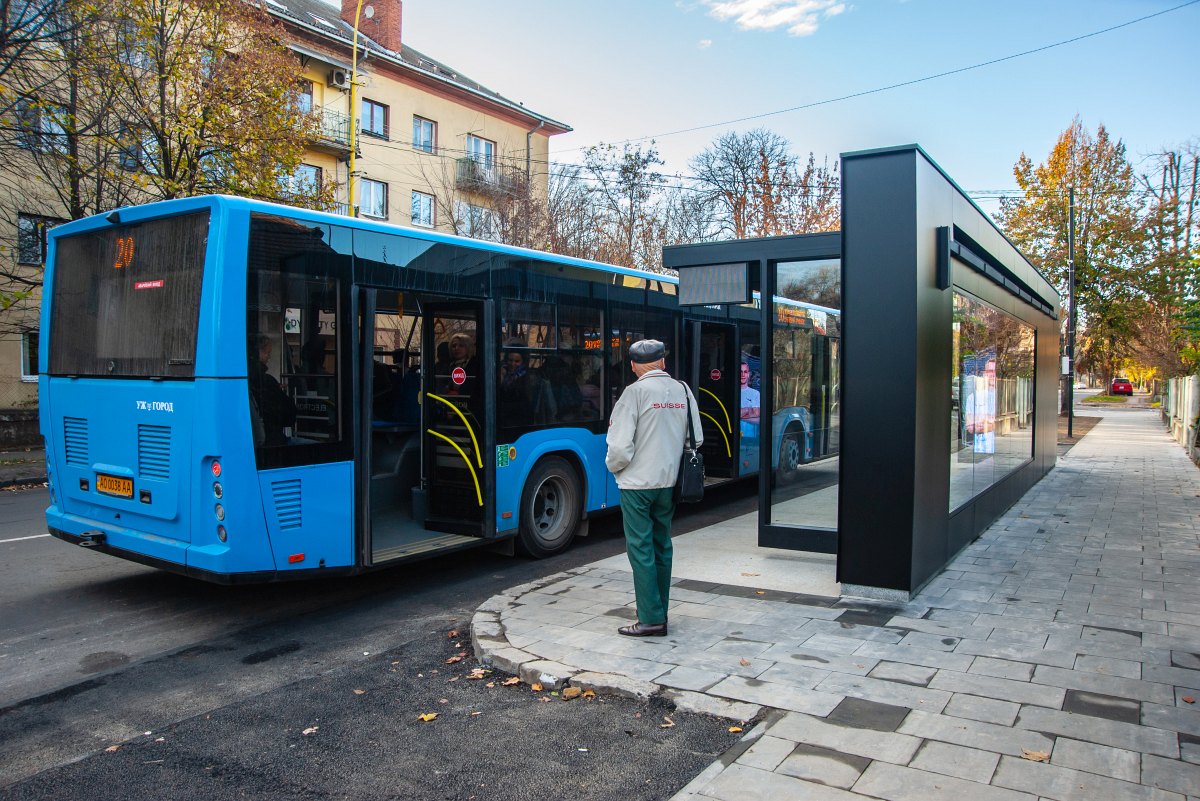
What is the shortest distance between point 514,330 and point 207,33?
1264 cm

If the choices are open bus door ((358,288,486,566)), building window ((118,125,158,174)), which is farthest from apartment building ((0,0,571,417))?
open bus door ((358,288,486,566))

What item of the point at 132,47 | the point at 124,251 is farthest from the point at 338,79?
the point at 124,251

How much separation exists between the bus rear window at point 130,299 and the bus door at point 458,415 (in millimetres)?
2319

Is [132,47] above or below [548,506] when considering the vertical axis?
above

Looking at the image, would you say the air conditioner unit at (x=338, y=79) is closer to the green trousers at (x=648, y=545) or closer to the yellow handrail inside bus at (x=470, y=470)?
the yellow handrail inside bus at (x=470, y=470)

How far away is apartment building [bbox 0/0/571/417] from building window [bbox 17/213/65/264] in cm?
782

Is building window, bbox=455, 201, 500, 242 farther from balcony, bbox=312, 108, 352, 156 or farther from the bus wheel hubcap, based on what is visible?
the bus wheel hubcap

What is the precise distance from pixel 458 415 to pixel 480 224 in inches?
762

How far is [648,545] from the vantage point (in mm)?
5289

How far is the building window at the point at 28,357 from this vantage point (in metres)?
19.5

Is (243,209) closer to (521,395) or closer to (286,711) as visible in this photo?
(521,395)

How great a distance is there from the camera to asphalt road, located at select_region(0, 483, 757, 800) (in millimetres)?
3586

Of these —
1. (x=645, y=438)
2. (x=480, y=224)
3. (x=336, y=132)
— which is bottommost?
(x=645, y=438)

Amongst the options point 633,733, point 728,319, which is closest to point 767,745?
point 633,733
